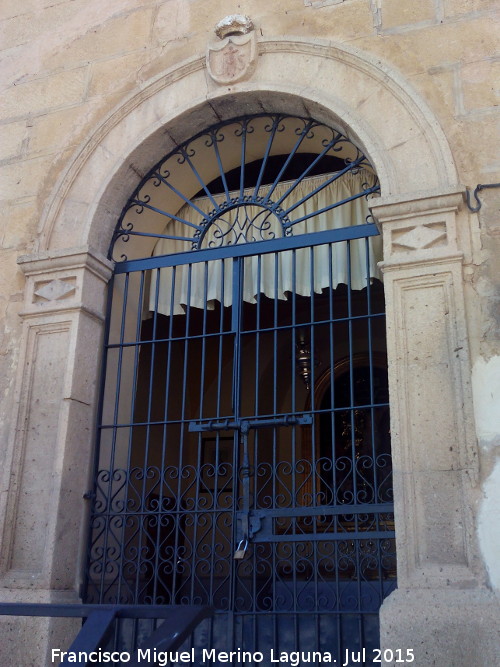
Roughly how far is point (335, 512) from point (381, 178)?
2083 mm

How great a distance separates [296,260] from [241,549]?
7.52ft

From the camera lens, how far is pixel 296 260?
585 cm

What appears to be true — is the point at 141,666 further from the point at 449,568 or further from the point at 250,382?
the point at 250,382

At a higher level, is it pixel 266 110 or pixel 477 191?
pixel 266 110

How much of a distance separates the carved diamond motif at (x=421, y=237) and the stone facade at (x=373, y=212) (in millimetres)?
15

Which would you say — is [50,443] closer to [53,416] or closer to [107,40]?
[53,416]

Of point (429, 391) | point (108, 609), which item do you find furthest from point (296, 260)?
point (108, 609)

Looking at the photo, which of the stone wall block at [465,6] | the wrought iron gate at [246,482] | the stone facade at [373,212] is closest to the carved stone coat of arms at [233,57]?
the stone facade at [373,212]

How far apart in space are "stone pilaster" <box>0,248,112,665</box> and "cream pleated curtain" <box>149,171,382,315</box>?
2.29 ft

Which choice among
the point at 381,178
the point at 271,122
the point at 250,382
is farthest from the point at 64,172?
the point at 250,382

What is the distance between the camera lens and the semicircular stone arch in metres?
4.80

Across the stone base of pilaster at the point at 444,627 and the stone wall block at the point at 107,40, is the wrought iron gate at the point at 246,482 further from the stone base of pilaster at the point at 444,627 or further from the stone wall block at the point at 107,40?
the stone wall block at the point at 107,40

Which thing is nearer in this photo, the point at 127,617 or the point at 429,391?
the point at 127,617

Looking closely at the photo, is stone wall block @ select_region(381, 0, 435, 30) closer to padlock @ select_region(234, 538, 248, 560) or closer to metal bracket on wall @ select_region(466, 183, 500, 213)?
metal bracket on wall @ select_region(466, 183, 500, 213)
